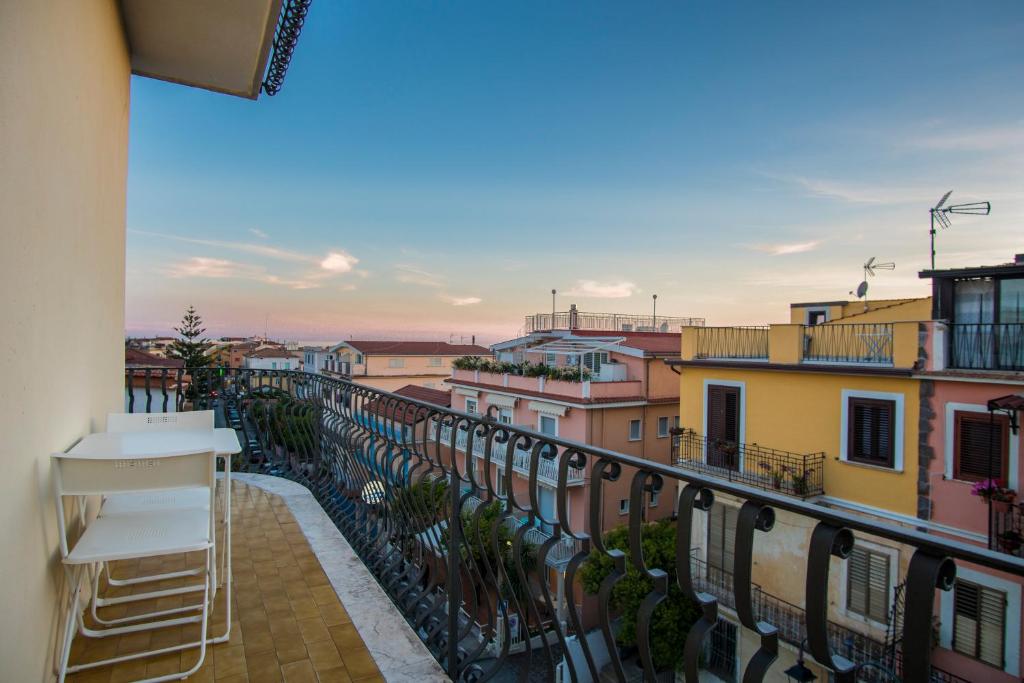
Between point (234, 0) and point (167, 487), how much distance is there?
3.06 metres

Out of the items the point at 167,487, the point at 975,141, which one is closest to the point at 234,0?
the point at 167,487

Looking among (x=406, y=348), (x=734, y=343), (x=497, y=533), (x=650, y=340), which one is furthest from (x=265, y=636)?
(x=406, y=348)

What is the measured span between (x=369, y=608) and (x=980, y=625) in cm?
1169

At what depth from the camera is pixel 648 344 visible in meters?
21.5

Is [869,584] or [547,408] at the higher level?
[547,408]

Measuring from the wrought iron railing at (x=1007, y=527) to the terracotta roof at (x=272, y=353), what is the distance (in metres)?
42.9

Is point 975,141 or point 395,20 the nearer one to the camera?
point 395,20

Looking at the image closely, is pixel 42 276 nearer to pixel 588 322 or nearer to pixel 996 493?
pixel 996 493

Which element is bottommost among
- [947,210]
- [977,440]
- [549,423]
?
[549,423]

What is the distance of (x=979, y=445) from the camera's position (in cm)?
981

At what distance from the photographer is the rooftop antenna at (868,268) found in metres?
15.6

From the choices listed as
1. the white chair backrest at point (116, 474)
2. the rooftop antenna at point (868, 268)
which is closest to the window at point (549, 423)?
the rooftop antenna at point (868, 268)

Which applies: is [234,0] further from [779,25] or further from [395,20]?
[779,25]

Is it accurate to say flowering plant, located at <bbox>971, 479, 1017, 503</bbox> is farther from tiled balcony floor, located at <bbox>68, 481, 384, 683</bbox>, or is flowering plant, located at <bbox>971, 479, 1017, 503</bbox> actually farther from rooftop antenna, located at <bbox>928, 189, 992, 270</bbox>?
tiled balcony floor, located at <bbox>68, 481, 384, 683</bbox>
